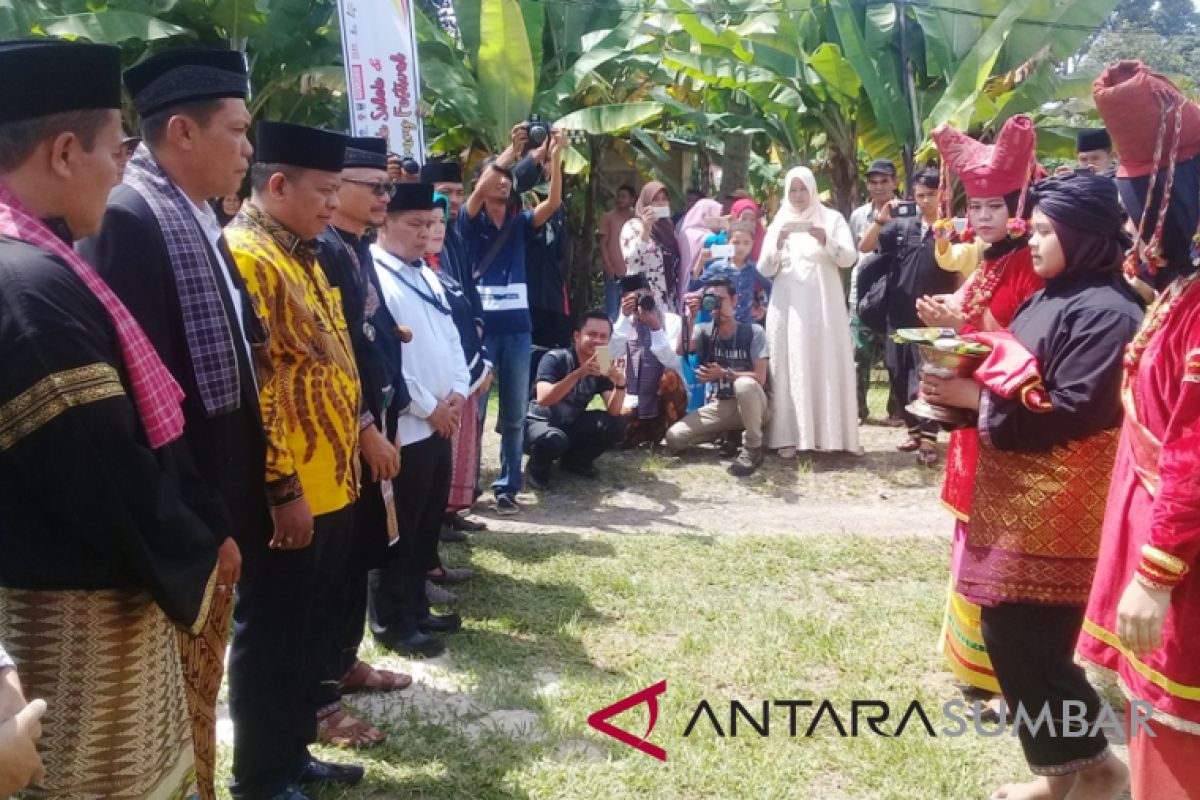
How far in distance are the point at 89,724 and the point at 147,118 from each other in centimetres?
139

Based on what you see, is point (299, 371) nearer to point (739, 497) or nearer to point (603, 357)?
point (603, 357)

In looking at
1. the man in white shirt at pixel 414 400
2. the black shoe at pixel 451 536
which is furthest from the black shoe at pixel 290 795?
the black shoe at pixel 451 536

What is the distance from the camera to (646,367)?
741 cm

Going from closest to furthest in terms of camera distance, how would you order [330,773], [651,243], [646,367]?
1. [330,773]
2. [646,367]
3. [651,243]

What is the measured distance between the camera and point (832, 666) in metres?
3.79

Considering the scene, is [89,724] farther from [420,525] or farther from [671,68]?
[671,68]

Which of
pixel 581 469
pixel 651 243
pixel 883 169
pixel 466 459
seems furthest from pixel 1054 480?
pixel 651 243

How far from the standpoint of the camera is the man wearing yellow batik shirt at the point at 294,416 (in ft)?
8.61

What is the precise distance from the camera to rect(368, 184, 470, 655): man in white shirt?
3836mm

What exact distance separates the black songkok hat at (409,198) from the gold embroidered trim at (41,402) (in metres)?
2.31

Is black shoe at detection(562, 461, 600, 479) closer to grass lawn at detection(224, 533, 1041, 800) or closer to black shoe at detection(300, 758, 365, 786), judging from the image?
grass lawn at detection(224, 533, 1041, 800)

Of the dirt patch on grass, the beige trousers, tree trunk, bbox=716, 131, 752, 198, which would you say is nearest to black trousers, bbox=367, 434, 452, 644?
the dirt patch on grass

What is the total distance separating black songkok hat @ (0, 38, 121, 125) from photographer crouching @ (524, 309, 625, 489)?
466 cm

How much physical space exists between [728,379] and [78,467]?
18.9 feet
